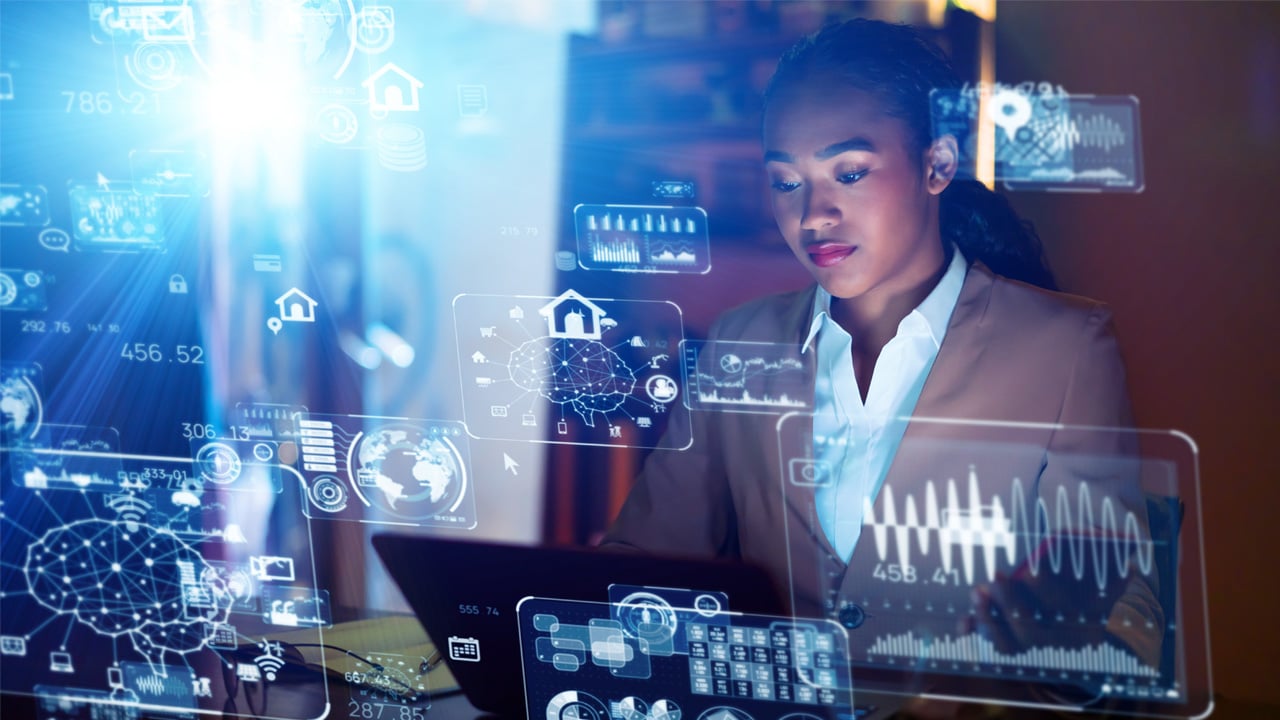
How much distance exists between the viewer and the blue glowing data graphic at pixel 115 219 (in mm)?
1318

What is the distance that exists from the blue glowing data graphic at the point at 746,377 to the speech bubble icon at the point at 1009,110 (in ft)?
0.87

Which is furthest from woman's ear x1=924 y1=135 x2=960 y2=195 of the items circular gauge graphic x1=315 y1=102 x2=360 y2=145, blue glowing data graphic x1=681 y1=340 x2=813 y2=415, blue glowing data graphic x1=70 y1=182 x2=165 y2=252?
blue glowing data graphic x1=70 y1=182 x2=165 y2=252

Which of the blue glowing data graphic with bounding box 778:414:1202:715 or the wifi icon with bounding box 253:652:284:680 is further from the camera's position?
the wifi icon with bounding box 253:652:284:680

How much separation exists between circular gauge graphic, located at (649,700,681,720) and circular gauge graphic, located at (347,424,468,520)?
282mm

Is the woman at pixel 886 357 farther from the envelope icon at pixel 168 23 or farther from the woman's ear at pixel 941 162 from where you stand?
the envelope icon at pixel 168 23

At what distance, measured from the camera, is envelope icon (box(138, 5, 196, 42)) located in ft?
4.17

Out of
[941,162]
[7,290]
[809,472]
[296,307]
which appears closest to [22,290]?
[7,290]

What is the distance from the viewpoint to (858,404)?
3.83ft

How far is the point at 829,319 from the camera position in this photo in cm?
116

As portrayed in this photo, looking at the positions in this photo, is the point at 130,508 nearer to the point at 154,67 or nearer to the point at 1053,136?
the point at 154,67

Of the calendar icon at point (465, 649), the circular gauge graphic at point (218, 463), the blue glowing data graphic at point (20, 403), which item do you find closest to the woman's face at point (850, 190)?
the calendar icon at point (465, 649)

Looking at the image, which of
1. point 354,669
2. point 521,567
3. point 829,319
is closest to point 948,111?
point 829,319

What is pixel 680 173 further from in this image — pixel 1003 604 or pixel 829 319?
pixel 1003 604

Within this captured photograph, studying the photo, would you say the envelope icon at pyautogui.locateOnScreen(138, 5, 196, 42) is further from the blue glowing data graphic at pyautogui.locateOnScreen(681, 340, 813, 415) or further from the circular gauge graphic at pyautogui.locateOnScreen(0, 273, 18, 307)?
the blue glowing data graphic at pyautogui.locateOnScreen(681, 340, 813, 415)
